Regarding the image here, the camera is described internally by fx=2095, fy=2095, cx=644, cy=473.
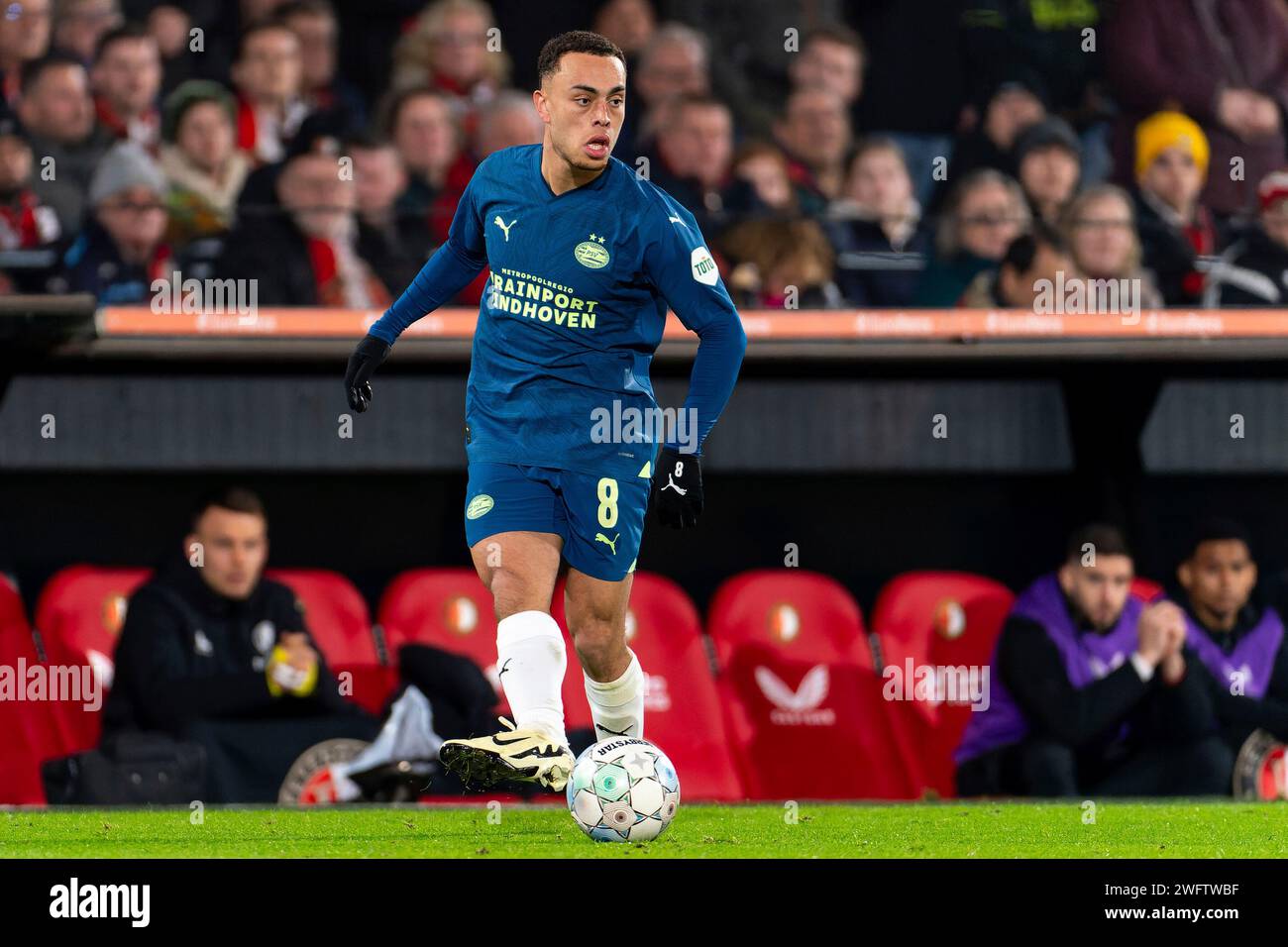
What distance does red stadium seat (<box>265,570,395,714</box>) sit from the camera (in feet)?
28.0

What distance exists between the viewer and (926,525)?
966 centimetres

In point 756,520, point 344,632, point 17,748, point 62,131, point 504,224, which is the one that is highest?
point 62,131

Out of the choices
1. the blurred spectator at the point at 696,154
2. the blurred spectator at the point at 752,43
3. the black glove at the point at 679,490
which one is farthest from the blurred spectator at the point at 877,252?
the black glove at the point at 679,490

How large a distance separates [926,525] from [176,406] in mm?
3426

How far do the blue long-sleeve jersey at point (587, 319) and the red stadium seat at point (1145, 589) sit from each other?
4120 mm

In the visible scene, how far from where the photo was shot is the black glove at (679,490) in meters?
5.06

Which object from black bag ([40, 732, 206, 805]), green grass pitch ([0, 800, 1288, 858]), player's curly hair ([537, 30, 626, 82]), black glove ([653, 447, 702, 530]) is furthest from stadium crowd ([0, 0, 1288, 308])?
black glove ([653, 447, 702, 530])

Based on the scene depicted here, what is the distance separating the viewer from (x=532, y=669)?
5.15 m

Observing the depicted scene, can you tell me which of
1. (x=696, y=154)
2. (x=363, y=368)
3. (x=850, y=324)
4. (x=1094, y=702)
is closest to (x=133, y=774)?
(x=363, y=368)

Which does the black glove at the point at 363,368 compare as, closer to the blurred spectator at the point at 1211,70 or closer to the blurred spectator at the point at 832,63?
the blurred spectator at the point at 832,63

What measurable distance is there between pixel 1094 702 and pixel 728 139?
9.32ft

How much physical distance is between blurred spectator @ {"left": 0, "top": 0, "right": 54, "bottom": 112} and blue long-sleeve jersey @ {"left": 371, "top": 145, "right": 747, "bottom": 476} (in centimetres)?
411

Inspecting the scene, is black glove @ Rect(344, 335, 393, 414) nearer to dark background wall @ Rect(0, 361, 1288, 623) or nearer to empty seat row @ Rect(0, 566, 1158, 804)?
empty seat row @ Rect(0, 566, 1158, 804)

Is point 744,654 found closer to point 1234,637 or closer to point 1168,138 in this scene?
point 1234,637
